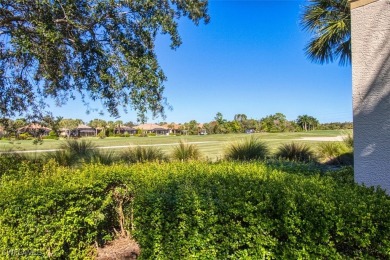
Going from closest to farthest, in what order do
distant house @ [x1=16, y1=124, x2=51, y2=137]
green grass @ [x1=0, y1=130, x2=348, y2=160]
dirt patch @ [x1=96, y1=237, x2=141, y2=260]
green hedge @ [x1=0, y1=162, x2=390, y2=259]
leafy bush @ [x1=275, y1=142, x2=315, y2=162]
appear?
green hedge @ [x1=0, y1=162, x2=390, y2=259], dirt patch @ [x1=96, y1=237, x2=141, y2=260], distant house @ [x1=16, y1=124, x2=51, y2=137], leafy bush @ [x1=275, y1=142, x2=315, y2=162], green grass @ [x1=0, y1=130, x2=348, y2=160]

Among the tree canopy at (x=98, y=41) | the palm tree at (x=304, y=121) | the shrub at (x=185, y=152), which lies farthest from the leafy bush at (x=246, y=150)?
the palm tree at (x=304, y=121)

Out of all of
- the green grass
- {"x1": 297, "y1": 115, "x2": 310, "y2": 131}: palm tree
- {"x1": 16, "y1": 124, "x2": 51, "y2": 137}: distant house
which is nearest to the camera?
{"x1": 16, "y1": 124, "x2": 51, "y2": 137}: distant house

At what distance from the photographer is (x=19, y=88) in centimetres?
731

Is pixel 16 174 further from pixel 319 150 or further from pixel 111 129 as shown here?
pixel 111 129

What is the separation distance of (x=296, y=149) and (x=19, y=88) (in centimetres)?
1038

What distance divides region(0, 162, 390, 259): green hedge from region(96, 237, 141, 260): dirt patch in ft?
0.52

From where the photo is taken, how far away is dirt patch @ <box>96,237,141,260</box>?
12.2 ft

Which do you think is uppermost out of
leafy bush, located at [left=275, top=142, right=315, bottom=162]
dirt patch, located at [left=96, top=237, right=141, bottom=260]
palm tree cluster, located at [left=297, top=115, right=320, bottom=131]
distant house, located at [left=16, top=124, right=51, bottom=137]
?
palm tree cluster, located at [left=297, top=115, right=320, bottom=131]

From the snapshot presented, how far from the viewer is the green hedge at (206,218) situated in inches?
87.0

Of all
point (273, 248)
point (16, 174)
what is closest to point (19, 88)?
point (16, 174)

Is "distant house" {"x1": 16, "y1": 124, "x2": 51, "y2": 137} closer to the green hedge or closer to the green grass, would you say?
the green grass

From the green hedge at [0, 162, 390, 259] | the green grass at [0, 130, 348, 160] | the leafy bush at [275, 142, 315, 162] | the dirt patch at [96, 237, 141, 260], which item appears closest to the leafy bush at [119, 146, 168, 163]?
the green grass at [0, 130, 348, 160]

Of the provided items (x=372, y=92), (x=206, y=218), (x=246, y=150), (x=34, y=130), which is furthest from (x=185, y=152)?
(x=206, y=218)

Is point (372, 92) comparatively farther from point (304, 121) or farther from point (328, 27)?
point (304, 121)
